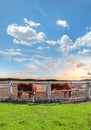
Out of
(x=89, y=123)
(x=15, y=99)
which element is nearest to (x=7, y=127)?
(x=89, y=123)

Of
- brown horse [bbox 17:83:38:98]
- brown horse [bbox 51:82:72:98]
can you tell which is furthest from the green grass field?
brown horse [bbox 51:82:72:98]

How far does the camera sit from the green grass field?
1299 cm

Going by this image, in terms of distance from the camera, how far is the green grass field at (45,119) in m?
13.0

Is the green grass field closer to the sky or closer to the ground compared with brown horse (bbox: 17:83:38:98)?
closer to the ground

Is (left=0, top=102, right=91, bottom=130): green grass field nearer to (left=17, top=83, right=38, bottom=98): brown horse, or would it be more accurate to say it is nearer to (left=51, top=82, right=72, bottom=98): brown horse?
(left=17, top=83, right=38, bottom=98): brown horse

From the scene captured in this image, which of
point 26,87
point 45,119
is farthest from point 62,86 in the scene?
point 45,119

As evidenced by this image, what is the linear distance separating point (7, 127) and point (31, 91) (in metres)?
10.9

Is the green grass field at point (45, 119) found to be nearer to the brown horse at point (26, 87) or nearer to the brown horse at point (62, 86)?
the brown horse at point (26, 87)

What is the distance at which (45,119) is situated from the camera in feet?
47.2

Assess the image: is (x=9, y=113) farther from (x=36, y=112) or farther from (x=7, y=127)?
(x=7, y=127)

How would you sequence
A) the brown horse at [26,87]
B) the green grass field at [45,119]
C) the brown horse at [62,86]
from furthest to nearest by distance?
1. the brown horse at [62,86]
2. the brown horse at [26,87]
3. the green grass field at [45,119]

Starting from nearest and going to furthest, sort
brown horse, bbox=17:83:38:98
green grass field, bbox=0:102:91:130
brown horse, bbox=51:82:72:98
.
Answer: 1. green grass field, bbox=0:102:91:130
2. brown horse, bbox=17:83:38:98
3. brown horse, bbox=51:82:72:98

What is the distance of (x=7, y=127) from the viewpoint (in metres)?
12.7

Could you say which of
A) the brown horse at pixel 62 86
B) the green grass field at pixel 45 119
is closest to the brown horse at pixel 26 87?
the brown horse at pixel 62 86
